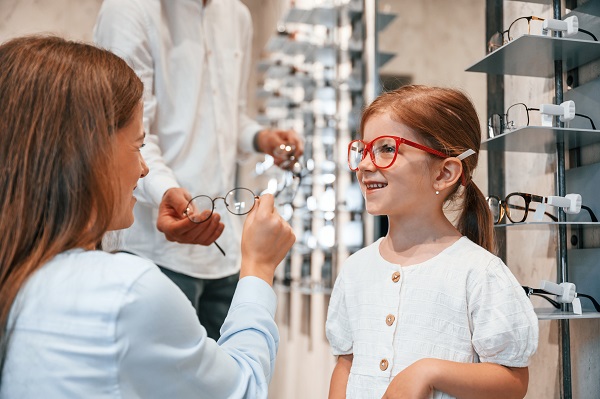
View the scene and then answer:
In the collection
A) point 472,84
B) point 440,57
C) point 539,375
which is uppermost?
point 440,57

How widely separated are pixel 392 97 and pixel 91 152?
81cm

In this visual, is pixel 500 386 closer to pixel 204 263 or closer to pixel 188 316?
pixel 188 316

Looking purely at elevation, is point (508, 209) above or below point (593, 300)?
above

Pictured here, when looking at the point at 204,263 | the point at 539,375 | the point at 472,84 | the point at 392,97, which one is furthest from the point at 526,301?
the point at 472,84

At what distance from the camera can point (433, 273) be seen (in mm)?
1448

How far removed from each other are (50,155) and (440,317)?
83cm

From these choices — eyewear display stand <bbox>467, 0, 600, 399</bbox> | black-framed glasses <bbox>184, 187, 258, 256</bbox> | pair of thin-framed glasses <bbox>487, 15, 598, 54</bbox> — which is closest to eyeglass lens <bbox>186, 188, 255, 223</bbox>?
black-framed glasses <bbox>184, 187, 258, 256</bbox>

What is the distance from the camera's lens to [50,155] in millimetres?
927

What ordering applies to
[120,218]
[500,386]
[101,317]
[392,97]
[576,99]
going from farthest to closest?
[576,99]
[392,97]
[500,386]
[120,218]
[101,317]

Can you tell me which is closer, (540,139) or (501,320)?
(501,320)

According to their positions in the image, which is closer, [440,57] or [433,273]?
[433,273]

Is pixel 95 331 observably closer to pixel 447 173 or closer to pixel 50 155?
pixel 50 155

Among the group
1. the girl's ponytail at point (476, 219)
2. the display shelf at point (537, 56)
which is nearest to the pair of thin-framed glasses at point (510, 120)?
the display shelf at point (537, 56)

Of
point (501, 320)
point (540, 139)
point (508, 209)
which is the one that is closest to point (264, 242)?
point (501, 320)
